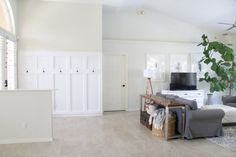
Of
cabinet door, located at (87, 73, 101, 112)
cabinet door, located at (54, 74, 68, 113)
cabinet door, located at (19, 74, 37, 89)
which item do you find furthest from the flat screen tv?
cabinet door, located at (19, 74, 37, 89)

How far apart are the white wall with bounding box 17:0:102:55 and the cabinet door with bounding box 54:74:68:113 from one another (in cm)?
87

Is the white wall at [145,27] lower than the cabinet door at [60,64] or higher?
higher

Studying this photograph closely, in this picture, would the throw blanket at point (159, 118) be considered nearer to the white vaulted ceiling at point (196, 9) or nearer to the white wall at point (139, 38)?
the white wall at point (139, 38)

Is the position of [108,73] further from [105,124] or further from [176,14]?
[176,14]

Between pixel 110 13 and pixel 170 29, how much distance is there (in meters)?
2.33

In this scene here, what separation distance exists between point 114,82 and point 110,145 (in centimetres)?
379

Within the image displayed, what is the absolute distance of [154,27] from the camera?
323 inches

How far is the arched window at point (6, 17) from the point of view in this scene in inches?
228

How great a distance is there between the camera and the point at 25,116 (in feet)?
15.0

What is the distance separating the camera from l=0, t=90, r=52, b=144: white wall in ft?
14.7

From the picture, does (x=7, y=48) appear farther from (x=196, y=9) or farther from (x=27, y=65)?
(x=196, y=9)

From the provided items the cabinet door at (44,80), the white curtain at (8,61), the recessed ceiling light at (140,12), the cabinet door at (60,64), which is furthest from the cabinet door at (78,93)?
the recessed ceiling light at (140,12)

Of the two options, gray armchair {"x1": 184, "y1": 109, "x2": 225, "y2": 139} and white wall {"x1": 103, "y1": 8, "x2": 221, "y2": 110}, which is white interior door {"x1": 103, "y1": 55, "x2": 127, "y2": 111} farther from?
gray armchair {"x1": 184, "y1": 109, "x2": 225, "y2": 139}

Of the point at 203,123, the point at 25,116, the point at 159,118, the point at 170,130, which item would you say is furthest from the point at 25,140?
the point at 203,123
